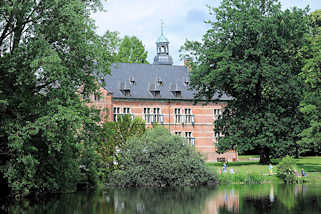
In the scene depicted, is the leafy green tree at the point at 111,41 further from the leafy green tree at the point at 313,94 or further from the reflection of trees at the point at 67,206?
the leafy green tree at the point at 313,94

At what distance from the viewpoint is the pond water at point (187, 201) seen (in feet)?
56.4

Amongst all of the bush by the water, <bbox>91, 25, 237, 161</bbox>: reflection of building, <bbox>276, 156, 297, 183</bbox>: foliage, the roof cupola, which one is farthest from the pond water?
the roof cupola

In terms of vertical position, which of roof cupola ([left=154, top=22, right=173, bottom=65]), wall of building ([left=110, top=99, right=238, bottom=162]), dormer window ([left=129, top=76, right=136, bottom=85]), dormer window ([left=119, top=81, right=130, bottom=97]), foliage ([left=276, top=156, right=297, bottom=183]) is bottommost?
foliage ([left=276, top=156, right=297, bottom=183])

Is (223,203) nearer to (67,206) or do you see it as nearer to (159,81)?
(67,206)

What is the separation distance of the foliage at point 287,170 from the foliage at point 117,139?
864 cm

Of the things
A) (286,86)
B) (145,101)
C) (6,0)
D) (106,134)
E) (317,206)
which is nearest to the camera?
(317,206)

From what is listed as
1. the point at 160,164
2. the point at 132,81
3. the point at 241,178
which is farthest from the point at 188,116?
the point at 160,164

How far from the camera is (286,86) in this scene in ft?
109

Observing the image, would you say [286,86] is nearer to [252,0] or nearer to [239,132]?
[239,132]

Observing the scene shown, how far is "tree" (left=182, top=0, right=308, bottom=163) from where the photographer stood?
111ft

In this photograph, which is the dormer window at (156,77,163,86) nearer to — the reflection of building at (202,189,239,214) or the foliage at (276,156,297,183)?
the foliage at (276,156,297,183)

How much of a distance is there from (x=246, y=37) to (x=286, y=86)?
489cm

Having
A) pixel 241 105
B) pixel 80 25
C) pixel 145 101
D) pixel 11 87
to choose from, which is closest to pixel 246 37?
pixel 241 105

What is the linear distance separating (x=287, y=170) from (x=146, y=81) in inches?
841
